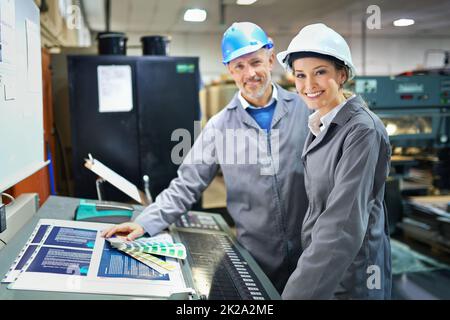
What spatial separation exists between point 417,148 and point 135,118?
5.96 feet

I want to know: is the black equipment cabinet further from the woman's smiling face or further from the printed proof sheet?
the woman's smiling face

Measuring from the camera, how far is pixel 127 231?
4.66ft

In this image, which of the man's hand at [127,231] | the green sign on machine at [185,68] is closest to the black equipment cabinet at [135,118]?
the green sign on machine at [185,68]

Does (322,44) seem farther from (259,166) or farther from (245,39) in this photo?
(259,166)

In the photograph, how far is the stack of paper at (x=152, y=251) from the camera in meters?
1.13

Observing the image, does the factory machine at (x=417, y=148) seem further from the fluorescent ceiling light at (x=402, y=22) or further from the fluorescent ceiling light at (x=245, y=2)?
the fluorescent ceiling light at (x=245, y=2)

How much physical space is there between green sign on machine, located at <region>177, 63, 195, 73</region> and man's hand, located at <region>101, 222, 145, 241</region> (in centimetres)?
127

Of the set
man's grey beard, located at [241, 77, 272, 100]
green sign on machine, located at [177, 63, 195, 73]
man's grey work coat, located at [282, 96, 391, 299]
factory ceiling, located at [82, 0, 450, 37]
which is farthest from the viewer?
green sign on machine, located at [177, 63, 195, 73]

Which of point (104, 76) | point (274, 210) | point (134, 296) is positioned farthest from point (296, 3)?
point (104, 76)

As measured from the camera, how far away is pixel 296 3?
52.6 inches

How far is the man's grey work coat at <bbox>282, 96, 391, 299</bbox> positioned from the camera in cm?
93

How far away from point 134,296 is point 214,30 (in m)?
0.99

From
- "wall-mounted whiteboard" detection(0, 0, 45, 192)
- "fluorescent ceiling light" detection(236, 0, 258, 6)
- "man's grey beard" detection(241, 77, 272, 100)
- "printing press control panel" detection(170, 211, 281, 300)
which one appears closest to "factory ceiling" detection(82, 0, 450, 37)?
"fluorescent ceiling light" detection(236, 0, 258, 6)

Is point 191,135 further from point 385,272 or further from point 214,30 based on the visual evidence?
point 385,272
